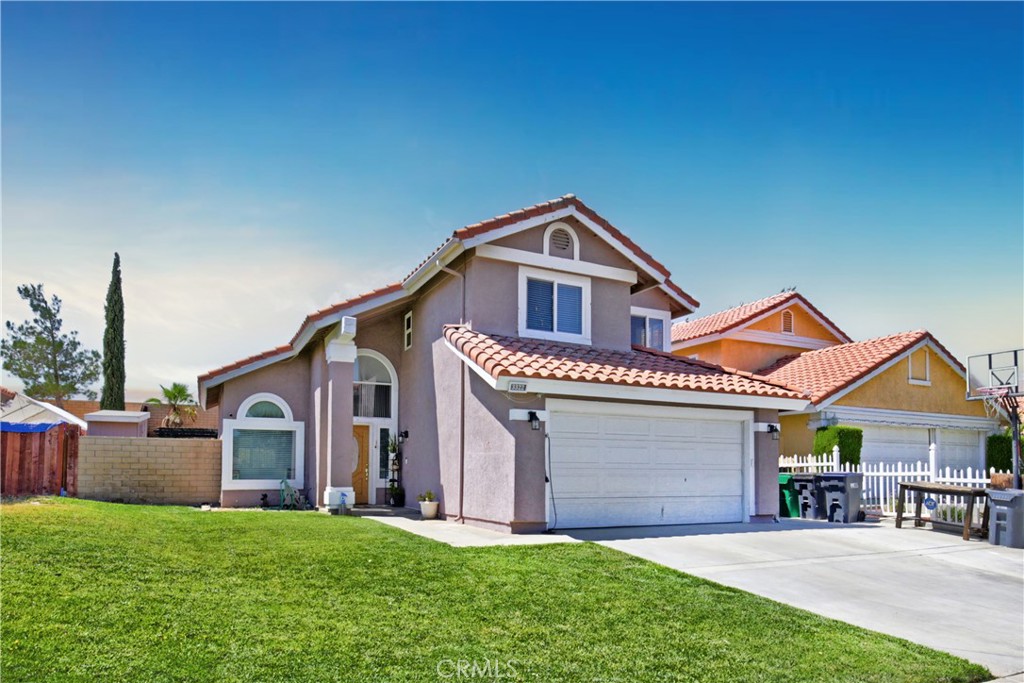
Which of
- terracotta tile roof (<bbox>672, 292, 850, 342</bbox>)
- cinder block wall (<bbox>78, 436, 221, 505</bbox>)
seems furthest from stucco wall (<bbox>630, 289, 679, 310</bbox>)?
cinder block wall (<bbox>78, 436, 221, 505</bbox>)

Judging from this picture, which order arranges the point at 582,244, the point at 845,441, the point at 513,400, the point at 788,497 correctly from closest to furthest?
the point at 513,400
the point at 582,244
the point at 788,497
the point at 845,441

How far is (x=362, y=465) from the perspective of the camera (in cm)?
1933

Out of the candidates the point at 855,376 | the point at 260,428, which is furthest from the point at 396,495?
the point at 855,376

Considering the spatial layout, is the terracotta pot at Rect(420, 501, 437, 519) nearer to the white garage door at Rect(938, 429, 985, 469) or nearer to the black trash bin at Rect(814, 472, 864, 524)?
the black trash bin at Rect(814, 472, 864, 524)

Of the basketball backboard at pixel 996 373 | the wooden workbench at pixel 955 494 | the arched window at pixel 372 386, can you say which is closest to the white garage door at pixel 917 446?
the basketball backboard at pixel 996 373

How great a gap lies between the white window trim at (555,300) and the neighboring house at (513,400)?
0.11ft

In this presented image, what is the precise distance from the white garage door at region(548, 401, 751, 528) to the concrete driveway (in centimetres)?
50

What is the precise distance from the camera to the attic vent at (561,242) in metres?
16.4

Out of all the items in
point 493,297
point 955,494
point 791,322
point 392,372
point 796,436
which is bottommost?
point 955,494

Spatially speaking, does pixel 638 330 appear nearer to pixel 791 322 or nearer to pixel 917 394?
pixel 791 322

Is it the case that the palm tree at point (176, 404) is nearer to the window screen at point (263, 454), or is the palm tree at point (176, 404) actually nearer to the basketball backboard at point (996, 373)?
the window screen at point (263, 454)

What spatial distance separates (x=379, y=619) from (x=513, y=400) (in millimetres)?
6512

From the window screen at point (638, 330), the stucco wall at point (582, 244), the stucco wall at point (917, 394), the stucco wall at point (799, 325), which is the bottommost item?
the stucco wall at point (917, 394)

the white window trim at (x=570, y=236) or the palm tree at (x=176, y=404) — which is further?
the palm tree at (x=176, y=404)
